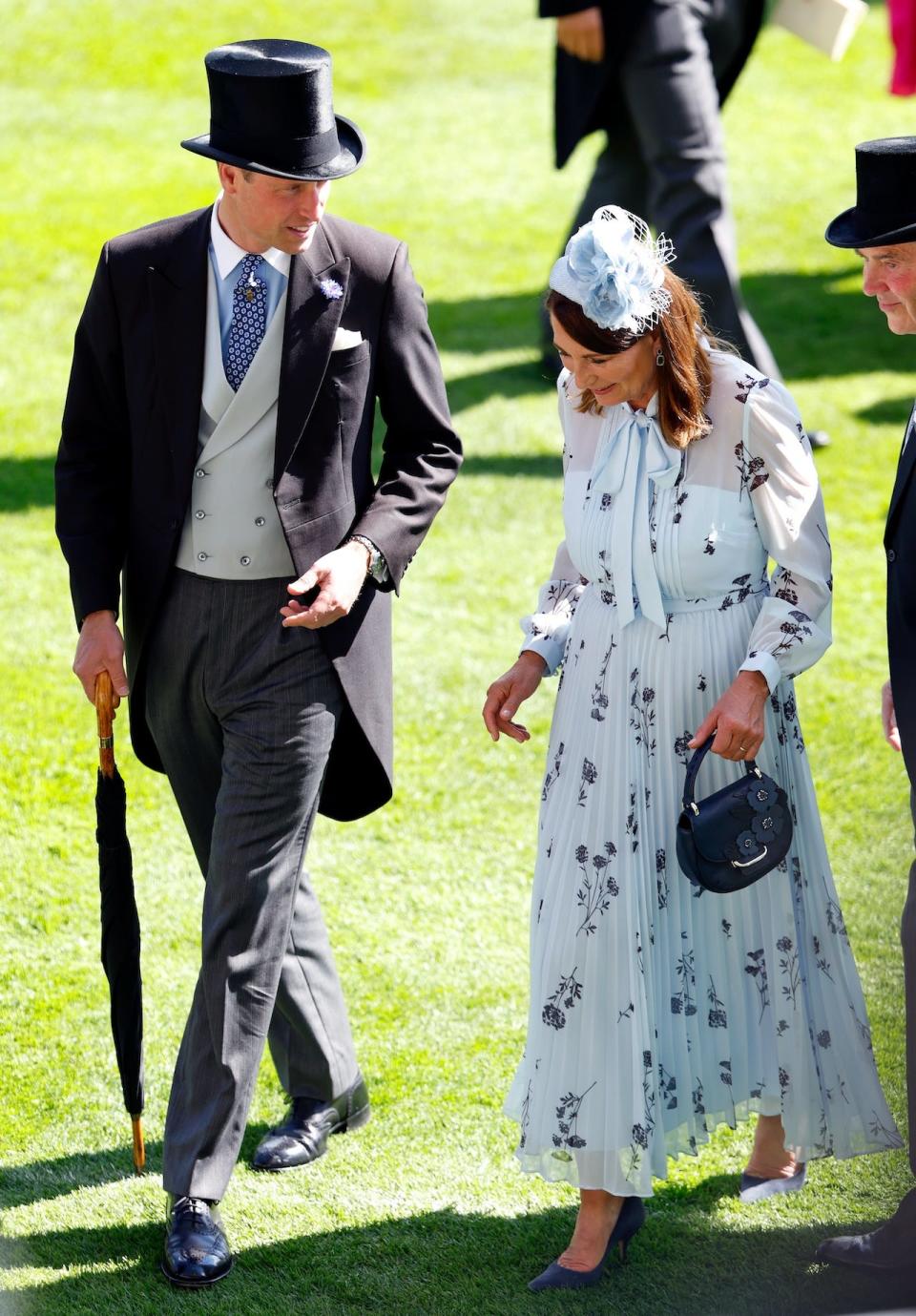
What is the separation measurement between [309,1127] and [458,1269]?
1.76ft

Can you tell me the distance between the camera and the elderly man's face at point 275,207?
346 cm

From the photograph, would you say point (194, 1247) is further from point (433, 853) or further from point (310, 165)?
point (310, 165)

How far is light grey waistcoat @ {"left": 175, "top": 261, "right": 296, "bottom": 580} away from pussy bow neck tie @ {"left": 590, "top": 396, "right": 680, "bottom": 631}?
65 cm

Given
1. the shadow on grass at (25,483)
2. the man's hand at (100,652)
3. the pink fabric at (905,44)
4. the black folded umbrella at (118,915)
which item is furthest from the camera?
the pink fabric at (905,44)

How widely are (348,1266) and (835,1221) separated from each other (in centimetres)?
102

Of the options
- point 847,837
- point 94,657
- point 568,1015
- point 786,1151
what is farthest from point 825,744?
point 94,657

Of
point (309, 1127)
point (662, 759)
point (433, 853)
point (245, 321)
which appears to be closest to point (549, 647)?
point (662, 759)

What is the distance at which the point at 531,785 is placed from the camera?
5.74m

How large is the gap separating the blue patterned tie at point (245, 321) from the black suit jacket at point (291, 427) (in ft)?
0.21

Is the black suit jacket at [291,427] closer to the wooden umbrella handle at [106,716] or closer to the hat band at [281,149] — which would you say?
the wooden umbrella handle at [106,716]

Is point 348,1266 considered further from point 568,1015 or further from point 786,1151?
point 786,1151

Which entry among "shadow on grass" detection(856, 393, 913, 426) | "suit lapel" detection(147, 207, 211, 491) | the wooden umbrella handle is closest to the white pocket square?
"suit lapel" detection(147, 207, 211, 491)

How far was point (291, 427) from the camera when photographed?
355 centimetres

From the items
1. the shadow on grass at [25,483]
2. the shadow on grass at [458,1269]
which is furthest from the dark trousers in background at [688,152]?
the shadow on grass at [458,1269]
